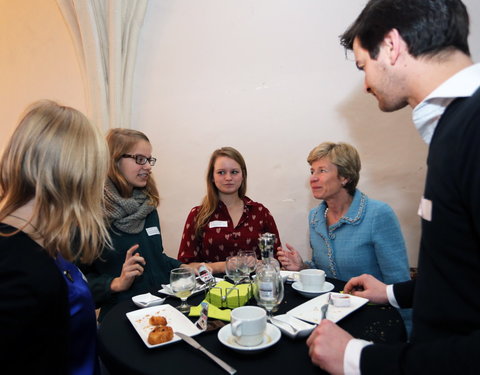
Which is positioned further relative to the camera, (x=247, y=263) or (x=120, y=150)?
(x=120, y=150)

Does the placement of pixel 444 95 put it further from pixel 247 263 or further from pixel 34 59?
pixel 34 59

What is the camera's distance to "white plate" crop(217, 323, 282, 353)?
42.8 inches

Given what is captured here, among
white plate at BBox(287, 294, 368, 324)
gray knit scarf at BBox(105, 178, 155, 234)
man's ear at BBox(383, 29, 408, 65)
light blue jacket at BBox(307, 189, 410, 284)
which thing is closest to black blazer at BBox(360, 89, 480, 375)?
man's ear at BBox(383, 29, 408, 65)

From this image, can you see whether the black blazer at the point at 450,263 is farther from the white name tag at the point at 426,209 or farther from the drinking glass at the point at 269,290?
the drinking glass at the point at 269,290

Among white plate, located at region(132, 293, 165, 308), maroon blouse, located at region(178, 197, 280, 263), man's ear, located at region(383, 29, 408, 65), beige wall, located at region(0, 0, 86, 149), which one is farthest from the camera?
beige wall, located at region(0, 0, 86, 149)

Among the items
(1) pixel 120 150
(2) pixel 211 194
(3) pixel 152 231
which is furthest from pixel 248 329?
(2) pixel 211 194

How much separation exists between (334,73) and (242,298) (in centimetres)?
262

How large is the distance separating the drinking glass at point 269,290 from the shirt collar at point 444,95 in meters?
0.80

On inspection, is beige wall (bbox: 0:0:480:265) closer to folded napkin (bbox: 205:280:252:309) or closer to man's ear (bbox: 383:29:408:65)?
folded napkin (bbox: 205:280:252:309)

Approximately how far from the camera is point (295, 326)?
48.6 inches

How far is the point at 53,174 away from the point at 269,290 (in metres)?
0.91

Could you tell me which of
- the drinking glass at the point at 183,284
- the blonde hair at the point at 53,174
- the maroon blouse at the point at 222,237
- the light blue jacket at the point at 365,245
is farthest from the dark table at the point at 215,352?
the maroon blouse at the point at 222,237

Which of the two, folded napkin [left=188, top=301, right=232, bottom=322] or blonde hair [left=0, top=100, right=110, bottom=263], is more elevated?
blonde hair [left=0, top=100, right=110, bottom=263]

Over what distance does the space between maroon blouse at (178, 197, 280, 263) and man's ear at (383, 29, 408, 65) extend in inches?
78.6
